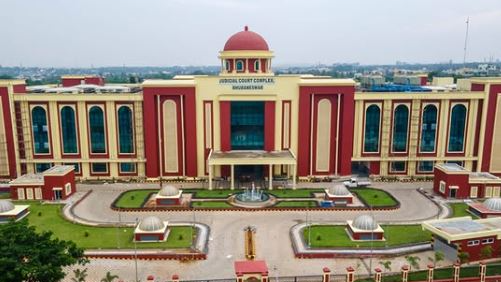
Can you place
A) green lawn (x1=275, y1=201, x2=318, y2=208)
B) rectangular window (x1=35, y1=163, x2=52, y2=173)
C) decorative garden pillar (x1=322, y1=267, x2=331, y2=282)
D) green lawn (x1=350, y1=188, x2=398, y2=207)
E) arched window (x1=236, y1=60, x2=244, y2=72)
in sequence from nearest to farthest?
1. decorative garden pillar (x1=322, y1=267, x2=331, y2=282)
2. green lawn (x1=275, y1=201, x2=318, y2=208)
3. green lawn (x1=350, y1=188, x2=398, y2=207)
4. rectangular window (x1=35, y1=163, x2=52, y2=173)
5. arched window (x1=236, y1=60, x2=244, y2=72)

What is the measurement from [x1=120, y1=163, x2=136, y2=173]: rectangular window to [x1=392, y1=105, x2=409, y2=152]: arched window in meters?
39.1

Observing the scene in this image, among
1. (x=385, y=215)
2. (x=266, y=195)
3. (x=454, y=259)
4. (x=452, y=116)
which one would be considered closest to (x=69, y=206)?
(x=266, y=195)

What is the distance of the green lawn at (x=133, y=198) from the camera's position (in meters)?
51.2

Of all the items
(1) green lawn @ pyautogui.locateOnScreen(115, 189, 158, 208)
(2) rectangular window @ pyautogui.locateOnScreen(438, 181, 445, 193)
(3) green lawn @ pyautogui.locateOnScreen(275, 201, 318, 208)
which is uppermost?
(2) rectangular window @ pyautogui.locateOnScreen(438, 181, 445, 193)

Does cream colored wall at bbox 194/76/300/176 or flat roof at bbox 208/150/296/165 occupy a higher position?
cream colored wall at bbox 194/76/300/176

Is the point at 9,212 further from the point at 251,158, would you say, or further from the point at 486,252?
the point at 486,252

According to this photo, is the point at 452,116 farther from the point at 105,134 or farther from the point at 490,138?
the point at 105,134

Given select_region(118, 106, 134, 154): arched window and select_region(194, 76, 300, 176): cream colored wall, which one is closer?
select_region(194, 76, 300, 176): cream colored wall

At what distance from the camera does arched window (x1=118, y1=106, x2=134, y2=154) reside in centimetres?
6219

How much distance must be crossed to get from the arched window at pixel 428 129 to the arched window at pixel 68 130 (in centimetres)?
5121

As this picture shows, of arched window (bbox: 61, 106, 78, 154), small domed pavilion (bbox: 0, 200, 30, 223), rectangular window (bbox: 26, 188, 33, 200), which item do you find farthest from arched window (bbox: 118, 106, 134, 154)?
small domed pavilion (bbox: 0, 200, 30, 223)

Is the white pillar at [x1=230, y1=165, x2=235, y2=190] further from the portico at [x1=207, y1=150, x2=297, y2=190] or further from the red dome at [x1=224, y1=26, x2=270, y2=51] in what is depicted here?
the red dome at [x1=224, y1=26, x2=270, y2=51]

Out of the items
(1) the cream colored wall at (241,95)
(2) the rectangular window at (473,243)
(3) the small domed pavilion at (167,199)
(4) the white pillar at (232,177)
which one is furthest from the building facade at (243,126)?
(2) the rectangular window at (473,243)

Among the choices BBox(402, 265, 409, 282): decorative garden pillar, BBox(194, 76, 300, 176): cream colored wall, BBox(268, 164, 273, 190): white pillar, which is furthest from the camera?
BBox(194, 76, 300, 176): cream colored wall
